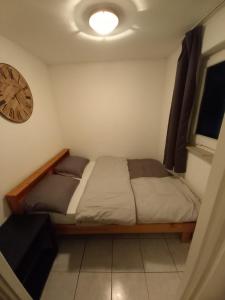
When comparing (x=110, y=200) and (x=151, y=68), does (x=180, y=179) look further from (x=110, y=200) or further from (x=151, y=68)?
(x=151, y=68)

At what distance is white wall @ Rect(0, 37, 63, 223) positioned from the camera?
1.42 m

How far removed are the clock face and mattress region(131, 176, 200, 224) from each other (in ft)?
5.33

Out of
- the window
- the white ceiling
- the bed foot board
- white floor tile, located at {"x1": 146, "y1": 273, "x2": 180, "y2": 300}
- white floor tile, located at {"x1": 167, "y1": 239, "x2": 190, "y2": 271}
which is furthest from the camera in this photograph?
the bed foot board

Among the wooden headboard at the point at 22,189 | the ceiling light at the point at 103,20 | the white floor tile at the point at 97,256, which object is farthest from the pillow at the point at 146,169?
the ceiling light at the point at 103,20

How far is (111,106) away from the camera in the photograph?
2.63 meters

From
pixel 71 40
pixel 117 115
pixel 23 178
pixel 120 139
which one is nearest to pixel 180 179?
pixel 120 139

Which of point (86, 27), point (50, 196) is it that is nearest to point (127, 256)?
point (50, 196)

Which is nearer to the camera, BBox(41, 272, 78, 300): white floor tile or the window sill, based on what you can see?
BBox(41, 272, 78, 300): white floor tile

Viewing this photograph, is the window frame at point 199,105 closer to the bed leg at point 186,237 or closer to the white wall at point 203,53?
the white wall at point 203,53

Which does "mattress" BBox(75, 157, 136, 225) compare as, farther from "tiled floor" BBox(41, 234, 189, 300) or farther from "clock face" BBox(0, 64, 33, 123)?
"clock face" BBox(0, 64, 33, 123)

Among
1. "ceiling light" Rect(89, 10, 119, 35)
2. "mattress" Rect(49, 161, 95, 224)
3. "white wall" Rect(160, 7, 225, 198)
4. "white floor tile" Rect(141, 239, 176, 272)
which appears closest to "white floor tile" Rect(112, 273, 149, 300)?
"white floor tile" Rect(141, 239, 176, 272)

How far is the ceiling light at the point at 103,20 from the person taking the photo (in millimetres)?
1148

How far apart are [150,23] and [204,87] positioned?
852 millimetres

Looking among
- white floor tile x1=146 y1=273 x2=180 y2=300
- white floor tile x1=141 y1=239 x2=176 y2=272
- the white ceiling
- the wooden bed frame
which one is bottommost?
white floor tile x1=146 y1=273 x2=180 y2=300
